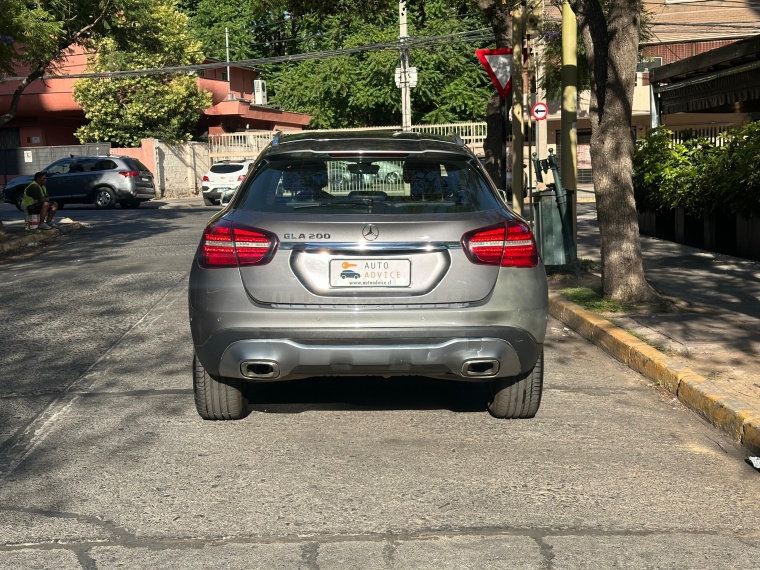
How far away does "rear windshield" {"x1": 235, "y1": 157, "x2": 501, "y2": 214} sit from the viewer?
562 centimetres

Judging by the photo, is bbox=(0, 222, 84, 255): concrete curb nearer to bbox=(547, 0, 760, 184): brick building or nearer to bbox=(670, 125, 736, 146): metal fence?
bbox=(670, 125, 736, 146): metal fence

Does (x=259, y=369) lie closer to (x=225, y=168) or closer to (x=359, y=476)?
(x=359, y=476)

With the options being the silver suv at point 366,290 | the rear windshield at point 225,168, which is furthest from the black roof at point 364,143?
the rear windshield at point 225,168

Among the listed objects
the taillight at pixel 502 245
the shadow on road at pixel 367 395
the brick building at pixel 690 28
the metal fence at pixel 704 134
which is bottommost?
the shadow on road at pixel 367 395

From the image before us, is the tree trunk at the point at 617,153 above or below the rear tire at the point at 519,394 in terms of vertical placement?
above

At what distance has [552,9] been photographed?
35562 millimetres

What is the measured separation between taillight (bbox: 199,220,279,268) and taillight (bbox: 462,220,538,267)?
39.8 inches

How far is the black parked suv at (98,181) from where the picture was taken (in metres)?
32.2

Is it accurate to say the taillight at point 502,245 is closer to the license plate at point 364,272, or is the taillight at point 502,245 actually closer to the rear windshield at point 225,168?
the license plate at point 364,272

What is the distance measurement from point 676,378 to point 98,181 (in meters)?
27.9

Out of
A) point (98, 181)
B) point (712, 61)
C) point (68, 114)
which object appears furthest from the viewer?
point (68, 114)

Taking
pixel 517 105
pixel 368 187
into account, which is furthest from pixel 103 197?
pixel 368 187

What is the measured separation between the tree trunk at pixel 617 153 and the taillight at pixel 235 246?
5.09 m

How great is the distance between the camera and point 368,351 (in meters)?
5.37
